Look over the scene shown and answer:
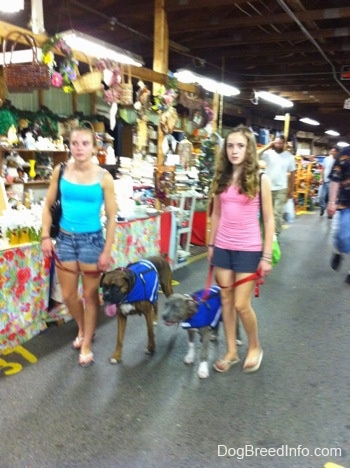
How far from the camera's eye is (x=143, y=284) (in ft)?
9.48

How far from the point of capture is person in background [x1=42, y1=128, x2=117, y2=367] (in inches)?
104

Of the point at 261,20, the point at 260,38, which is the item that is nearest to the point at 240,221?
the point at 261,20

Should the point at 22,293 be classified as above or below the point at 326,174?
below

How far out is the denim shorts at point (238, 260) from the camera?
257cm

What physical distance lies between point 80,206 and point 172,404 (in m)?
1.31

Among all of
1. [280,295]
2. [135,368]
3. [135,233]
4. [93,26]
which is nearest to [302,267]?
[280,295]

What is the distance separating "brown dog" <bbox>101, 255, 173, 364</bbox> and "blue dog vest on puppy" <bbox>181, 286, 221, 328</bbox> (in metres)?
0.34

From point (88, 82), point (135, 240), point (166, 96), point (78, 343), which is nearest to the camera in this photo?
point (78, 343)

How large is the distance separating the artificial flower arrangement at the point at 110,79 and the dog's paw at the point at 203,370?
2974mm

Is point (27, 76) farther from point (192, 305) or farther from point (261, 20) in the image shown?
point (261, 20)

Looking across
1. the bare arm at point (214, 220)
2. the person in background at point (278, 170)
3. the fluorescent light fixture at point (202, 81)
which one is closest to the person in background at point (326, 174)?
the fluorescent light fixture at point (202, 81)

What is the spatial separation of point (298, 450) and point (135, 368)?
1180 millimetres

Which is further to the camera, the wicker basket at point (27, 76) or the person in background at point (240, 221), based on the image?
the wicker basket at point (27, 76)

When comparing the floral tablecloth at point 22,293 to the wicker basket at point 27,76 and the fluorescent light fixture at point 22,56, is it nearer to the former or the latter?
the wicker basket at point 27,76
